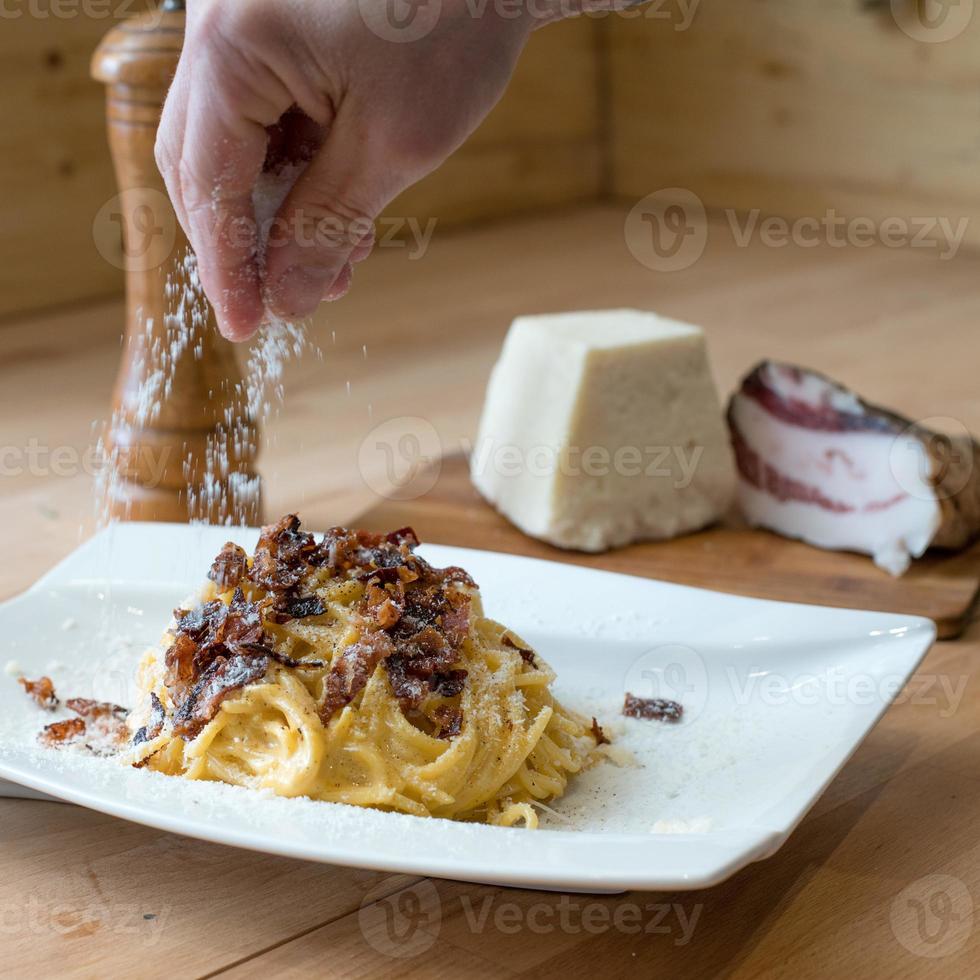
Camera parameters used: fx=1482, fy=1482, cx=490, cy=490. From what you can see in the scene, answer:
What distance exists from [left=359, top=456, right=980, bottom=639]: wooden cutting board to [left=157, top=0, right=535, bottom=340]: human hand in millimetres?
696

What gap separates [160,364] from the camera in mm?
1744

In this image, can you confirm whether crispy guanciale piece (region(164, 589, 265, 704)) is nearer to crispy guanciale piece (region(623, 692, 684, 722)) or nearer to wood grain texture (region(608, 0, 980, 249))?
crispy guanciale piece (region(623, 692, 684, 722))

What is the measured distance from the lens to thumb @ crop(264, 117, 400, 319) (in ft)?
3.59

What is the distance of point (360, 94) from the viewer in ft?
3.46

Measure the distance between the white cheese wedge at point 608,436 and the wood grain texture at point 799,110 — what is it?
186cm

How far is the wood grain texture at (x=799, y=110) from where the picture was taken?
345 cm

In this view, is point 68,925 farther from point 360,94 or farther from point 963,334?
point 963,334

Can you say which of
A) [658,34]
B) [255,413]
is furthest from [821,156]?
[255,413]

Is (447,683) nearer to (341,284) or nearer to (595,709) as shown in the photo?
(595,709)

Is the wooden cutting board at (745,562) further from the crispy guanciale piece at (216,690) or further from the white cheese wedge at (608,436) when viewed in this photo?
the crispy guanciale piece at (216,690)

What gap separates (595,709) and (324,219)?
18.7 inches

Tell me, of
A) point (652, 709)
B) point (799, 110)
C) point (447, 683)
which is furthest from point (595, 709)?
point (799, 110)

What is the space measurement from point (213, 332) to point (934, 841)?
3.20ft

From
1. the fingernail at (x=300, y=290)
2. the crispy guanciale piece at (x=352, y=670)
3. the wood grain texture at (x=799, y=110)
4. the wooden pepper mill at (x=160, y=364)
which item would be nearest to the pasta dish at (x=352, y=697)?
the crispy guanciale piece at (x=352, y=670)
